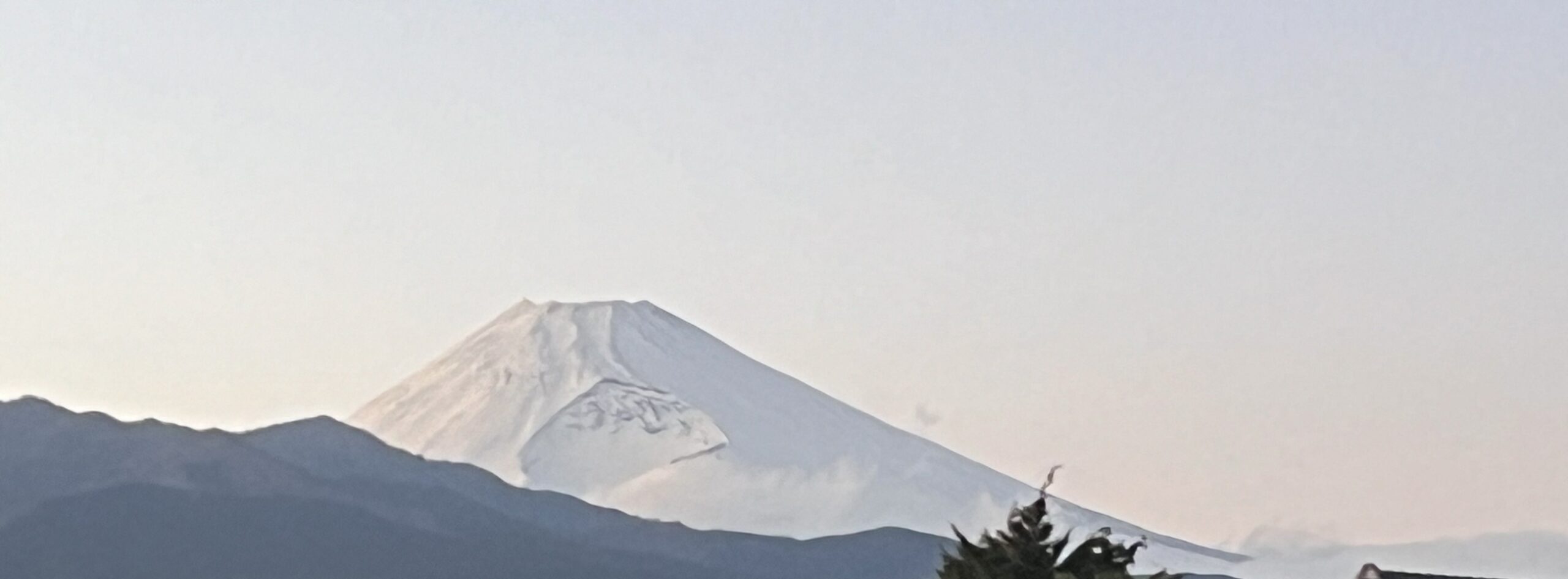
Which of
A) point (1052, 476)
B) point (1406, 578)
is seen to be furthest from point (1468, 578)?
point (1052, 476)

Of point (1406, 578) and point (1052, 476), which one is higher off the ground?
point (1406, 578)

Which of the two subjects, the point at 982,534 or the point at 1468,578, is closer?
the point at 982,534

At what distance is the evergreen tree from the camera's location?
71.8ft

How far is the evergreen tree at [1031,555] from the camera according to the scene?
2189 centimetres

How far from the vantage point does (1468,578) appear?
37.2m

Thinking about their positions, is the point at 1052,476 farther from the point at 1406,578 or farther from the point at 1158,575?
the point at 1406,578

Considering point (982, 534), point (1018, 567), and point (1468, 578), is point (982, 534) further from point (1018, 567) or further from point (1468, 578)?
point (1468, 578)

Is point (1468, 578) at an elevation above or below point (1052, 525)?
above

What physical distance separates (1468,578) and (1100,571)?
57.4 feet

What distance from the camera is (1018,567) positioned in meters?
22.1

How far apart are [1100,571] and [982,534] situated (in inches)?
65.5

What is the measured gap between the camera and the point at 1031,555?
22.1 metres

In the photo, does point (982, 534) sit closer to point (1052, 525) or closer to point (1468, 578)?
point (1052, 525)

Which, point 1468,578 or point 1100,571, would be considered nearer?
point 1100,571
